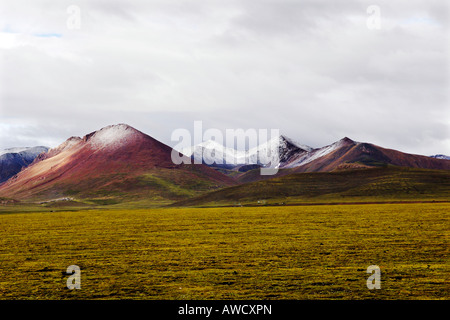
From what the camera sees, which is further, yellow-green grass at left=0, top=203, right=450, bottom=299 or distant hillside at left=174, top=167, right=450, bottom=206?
distant hillside at left=174, top=167, right=450, bottom=206

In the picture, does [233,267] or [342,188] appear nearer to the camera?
[233,267]

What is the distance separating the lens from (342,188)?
577 feet

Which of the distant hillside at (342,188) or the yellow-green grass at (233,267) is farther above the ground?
the distant hillside at (342,188)

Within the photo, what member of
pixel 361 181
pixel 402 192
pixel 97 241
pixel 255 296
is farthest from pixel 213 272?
pixel 361 181

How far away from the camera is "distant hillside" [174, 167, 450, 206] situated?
15962 cm

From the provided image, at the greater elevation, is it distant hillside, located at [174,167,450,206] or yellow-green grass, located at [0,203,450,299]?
distant hillside, located at [174,167,450,206]

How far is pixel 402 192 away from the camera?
16100 centimetres

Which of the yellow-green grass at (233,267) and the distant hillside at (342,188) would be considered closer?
the yellow-green grass at (233,267)

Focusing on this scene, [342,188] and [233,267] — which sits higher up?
[342,188]

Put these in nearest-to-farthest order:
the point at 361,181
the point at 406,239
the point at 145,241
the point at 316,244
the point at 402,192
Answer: the point at 316,244
the point at 406,239
the point at 145,241
the point at 402,192
the point at 361,181

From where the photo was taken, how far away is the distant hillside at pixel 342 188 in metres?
160
